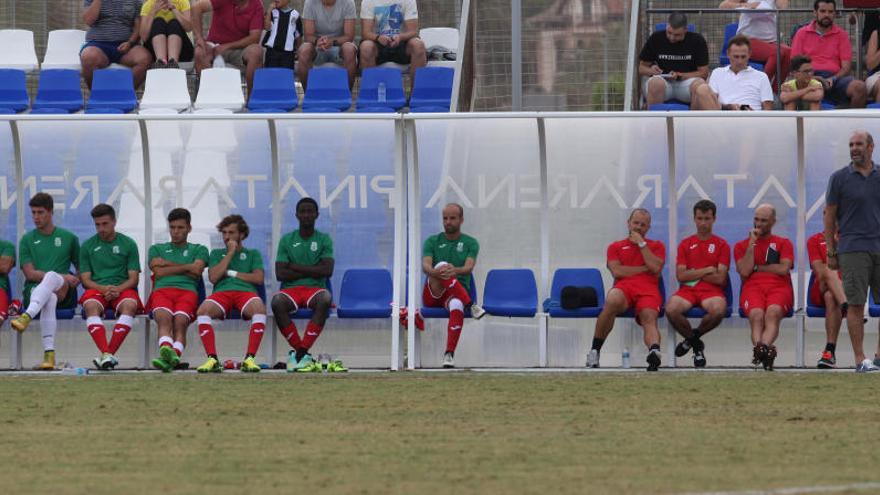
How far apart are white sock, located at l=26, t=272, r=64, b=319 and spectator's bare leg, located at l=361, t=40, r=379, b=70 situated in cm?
480

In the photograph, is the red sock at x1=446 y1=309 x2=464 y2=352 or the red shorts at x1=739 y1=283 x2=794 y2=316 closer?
the red shorts at x1=739 y1=283 x2=794 y2=316

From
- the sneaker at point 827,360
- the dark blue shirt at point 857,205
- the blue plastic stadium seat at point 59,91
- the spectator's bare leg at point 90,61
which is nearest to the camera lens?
the dark blue shirt at point 857,205

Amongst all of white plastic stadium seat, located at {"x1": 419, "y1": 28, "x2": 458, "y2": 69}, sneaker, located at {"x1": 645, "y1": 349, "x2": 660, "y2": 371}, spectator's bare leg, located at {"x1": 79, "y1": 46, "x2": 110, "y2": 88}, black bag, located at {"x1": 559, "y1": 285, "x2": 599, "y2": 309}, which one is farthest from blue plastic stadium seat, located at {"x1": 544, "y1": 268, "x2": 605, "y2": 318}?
spectator's bare leg, located at {"x1": 79, "y1": 46, "x2": 110, "y2": 88}

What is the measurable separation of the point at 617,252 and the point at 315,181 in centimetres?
260

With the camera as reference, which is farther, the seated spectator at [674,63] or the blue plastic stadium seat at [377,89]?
the blue plastic stadium seat at [377,89]

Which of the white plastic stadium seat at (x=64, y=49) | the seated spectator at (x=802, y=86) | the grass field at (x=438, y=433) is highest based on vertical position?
the white plastic stadium seat at (x=64, y=49)

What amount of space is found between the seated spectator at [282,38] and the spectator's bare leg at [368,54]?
729 mm

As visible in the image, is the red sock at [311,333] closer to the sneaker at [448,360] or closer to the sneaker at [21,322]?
the sneaker at [448,360]

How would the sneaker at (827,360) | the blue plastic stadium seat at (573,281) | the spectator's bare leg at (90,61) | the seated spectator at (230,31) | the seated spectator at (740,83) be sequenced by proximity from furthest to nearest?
1. the seated spectator at (230,31)
2. the spectator's bare leg at (90,61)
3. the seated spectator at (740,83)
4. the blue plastic stadium seat at (573,281)
5. the sneaker at (827,360)

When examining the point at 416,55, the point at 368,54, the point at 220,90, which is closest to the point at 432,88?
the point at 416,55

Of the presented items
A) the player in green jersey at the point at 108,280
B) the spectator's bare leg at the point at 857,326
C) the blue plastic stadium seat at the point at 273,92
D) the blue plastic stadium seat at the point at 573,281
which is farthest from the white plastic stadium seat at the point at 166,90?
the spectator's bare leg at the point at 857,326

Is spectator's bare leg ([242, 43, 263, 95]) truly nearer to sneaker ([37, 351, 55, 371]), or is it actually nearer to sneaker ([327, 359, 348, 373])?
sneaker ([37, 351, 55, 371])

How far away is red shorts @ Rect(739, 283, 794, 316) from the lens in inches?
545

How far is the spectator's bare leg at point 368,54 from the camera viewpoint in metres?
17.9
